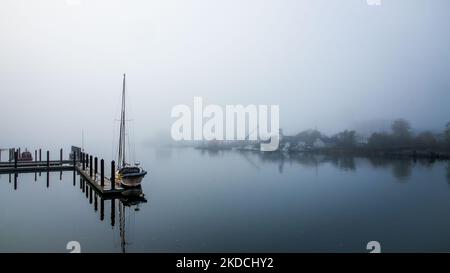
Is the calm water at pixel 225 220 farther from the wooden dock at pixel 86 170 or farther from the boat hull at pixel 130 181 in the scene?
the boat hull at pixel 130 181

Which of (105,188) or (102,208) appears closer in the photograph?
(102,208)

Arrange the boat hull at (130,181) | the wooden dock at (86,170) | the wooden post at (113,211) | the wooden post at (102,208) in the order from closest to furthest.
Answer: the wooden post at (113,211) < the wooden post at (102,208) < the boat hull at (130,181) < the wooden dock at (86,170)

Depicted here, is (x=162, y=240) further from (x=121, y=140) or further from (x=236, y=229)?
(x=121, y=140)

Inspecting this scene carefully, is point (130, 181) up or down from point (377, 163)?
up

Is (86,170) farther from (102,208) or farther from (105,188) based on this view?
(102,208)

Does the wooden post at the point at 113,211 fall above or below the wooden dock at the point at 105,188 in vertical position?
below

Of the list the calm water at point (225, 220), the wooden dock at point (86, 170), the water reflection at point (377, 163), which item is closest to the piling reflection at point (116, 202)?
the calm water at point (225, 220)

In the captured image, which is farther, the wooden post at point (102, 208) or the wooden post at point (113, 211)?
the wooden post at point (102, 208)

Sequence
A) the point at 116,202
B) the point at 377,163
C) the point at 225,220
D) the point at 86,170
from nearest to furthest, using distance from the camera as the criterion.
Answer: the point at 225,220 < the point at 116,202 < the point at 86,170 < the point at 377,163

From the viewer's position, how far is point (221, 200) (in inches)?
928

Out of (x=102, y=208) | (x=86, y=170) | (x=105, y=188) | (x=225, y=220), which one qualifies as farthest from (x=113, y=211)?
(x=86, y=170)
